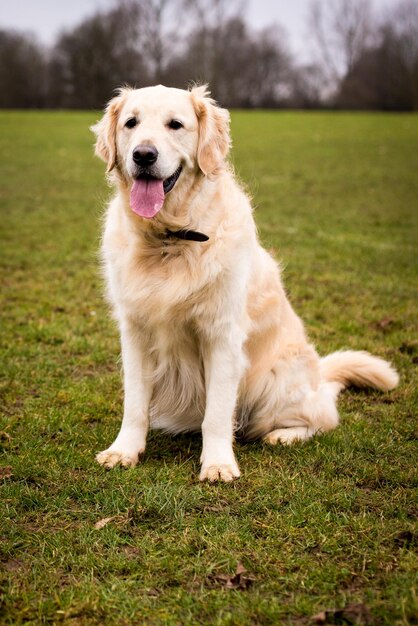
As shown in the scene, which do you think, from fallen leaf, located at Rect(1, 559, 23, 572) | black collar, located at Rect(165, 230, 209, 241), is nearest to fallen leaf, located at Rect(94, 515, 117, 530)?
fallen leaf, located at Rect(1, 559, 23, 572)

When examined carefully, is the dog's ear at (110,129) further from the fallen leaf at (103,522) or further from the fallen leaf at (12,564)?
the fallen leaf at (12,564)

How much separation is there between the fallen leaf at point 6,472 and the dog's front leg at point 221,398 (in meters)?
0.87

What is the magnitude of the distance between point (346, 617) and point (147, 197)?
6.28 ft

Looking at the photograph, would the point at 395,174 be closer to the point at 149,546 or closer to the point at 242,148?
the point at 242,148

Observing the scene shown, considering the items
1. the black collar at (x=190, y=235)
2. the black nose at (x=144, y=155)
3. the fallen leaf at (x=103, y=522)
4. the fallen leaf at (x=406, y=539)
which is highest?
the black nose at (x=144, y=155)

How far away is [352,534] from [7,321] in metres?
3.61

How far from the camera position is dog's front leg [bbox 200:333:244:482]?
10.4 feet

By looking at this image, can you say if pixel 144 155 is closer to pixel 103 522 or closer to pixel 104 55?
pixel 103 522

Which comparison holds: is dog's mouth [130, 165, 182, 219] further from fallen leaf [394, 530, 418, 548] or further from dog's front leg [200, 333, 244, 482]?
fallen leaf [394, 530, 418, 548]

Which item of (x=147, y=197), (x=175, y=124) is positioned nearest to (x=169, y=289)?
(x=147, y=197)

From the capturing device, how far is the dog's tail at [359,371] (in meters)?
4.10

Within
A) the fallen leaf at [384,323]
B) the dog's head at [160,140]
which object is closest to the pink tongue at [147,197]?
the dog's head at [160,140]

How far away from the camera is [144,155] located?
9.81ft

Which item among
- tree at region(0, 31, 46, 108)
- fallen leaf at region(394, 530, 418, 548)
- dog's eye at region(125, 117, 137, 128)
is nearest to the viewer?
fallen leaf at region(394, 530, 418, 548)
